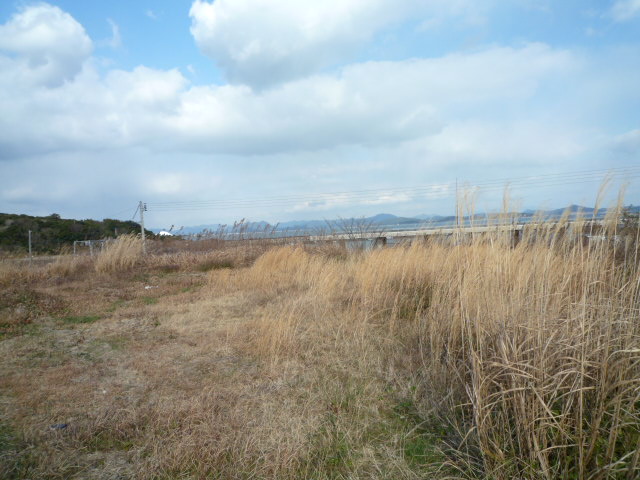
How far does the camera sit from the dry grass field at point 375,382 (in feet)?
7.69

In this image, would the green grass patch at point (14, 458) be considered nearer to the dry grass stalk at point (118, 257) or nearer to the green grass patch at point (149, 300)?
the green grass patch at point (149, 300)

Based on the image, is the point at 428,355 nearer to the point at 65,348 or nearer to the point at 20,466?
the point at 20,466

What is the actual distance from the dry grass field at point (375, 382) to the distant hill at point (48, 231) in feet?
68.8

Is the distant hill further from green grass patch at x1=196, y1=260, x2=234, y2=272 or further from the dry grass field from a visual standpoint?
the dry grass field

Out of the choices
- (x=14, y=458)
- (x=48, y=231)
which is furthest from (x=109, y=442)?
(x=48, y=231)

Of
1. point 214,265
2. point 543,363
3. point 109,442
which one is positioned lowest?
point 109,442

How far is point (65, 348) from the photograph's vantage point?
5.45 meters

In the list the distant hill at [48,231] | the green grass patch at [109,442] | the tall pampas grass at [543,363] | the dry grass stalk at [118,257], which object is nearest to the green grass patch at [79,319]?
the tall pampas grass at [543,363]

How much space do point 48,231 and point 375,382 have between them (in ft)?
93.1

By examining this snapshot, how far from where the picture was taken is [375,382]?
3.97 m

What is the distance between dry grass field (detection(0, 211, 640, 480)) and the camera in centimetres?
234

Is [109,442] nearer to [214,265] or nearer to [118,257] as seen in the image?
[214,265]

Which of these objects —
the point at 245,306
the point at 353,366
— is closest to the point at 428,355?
the point at 353,366

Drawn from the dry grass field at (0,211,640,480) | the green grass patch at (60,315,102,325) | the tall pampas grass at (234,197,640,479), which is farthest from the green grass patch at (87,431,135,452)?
the green grass patch at (60,315,102,325)
